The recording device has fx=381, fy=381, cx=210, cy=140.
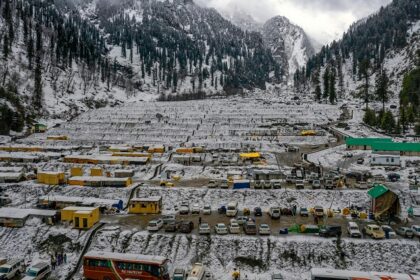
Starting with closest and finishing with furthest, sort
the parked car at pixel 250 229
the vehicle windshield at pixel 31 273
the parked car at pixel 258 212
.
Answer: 1. the vehicle windshield at pixel 31 273
2. the parked car at pixel 250 229
3. the parked car at pixel 258 212

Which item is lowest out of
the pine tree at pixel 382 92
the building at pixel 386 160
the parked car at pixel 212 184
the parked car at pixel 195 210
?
the parked car at pixel 195 210

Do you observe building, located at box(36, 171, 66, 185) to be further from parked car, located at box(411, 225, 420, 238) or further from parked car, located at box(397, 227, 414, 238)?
parked car, located at box(411, 225, 420, 238)

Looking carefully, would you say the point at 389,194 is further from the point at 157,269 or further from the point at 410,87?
the point at 410,87

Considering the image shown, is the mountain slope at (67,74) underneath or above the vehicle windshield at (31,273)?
above

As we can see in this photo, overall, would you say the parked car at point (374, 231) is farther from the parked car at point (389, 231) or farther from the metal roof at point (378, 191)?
the metal roof at point (378, 191)

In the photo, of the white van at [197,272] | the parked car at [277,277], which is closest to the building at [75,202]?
the white van at [197,272]

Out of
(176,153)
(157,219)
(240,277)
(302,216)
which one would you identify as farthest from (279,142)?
(240,277)
